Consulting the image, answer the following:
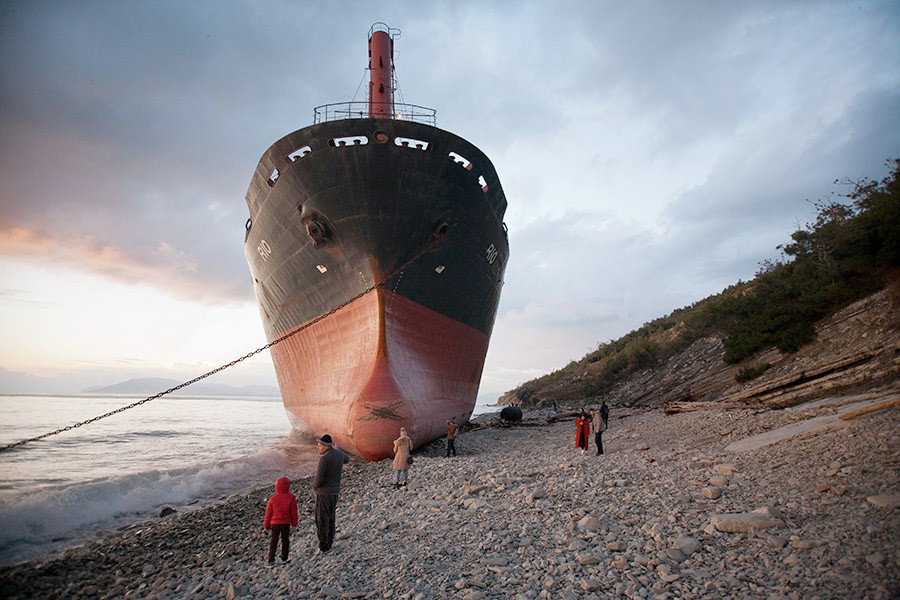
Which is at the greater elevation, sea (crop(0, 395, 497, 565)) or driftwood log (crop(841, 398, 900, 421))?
driftwood log (crop(841, 398, 900, 421))

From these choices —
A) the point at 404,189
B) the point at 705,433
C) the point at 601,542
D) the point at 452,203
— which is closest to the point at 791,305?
the point at 705,433

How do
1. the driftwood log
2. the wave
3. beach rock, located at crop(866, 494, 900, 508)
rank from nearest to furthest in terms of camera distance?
beach rock, located at crop(866, 494, 900, 508) → the driftwood log → the wave

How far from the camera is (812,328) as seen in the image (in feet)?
41.8

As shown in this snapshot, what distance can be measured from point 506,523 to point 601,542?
107cm

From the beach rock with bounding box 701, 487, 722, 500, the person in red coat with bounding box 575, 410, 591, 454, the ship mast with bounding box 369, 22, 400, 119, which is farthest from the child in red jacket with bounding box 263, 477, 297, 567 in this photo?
the ship mast with bounding box 369, 22, 400, 119

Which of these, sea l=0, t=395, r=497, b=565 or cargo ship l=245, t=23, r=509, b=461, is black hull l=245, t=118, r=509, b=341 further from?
sea l=0, t=395, r=497, b=565

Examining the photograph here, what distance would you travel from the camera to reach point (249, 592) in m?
3.92

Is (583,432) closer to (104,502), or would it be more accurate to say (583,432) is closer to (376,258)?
(376,258)

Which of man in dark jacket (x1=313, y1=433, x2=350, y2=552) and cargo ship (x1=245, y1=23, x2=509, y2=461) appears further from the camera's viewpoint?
cargo ship (x1=245, y1=23, x2=509, y2=461)

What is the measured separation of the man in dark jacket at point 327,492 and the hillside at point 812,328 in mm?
9695

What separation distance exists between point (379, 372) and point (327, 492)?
180 inches

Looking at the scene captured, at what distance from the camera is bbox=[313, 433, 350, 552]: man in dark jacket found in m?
4.56

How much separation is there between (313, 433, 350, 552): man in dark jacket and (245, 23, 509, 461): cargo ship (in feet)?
14.0

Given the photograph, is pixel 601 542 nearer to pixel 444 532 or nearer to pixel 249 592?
pixel 444 532
